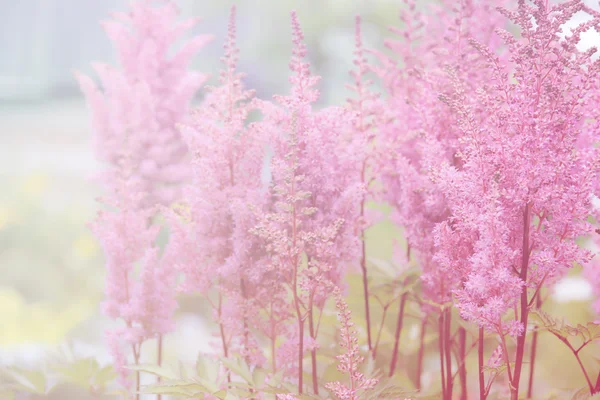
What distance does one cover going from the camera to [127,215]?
953 millimetres

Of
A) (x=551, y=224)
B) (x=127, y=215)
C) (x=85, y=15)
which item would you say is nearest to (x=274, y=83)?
(x=85, y=15)

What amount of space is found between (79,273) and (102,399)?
135 centimetres

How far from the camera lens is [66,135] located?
11.1 feet

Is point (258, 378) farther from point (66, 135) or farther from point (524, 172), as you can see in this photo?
point (66, 135)

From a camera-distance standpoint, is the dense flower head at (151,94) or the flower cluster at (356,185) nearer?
the flower cluster at (356,185)

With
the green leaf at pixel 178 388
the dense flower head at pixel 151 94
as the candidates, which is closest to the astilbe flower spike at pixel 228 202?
the green leaf at pixel 178 388

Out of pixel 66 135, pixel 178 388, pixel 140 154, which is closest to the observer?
pixel 178 388

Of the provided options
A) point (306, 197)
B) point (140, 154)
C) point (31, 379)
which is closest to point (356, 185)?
point (306, 197)

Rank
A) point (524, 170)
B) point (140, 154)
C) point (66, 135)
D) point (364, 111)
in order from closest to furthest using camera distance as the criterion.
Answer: point (524, 170)
point (364, 111)
point (140, 154)
point (66, 135)

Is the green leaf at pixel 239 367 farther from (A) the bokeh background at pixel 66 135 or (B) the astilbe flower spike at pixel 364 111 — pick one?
(A) the bokeh background at pixel 66 135

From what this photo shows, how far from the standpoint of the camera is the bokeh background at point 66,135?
199 cm

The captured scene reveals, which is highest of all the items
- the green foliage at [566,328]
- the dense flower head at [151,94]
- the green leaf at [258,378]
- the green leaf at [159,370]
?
the dense flower head at [151,94]

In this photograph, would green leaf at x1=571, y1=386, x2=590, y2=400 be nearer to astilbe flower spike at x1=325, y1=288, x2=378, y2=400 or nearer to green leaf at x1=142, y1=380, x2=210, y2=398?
astilbe flower spike at x1=325, y1=288, x2=378, y2=400

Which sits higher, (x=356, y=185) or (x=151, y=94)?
(x=151, y=94)
